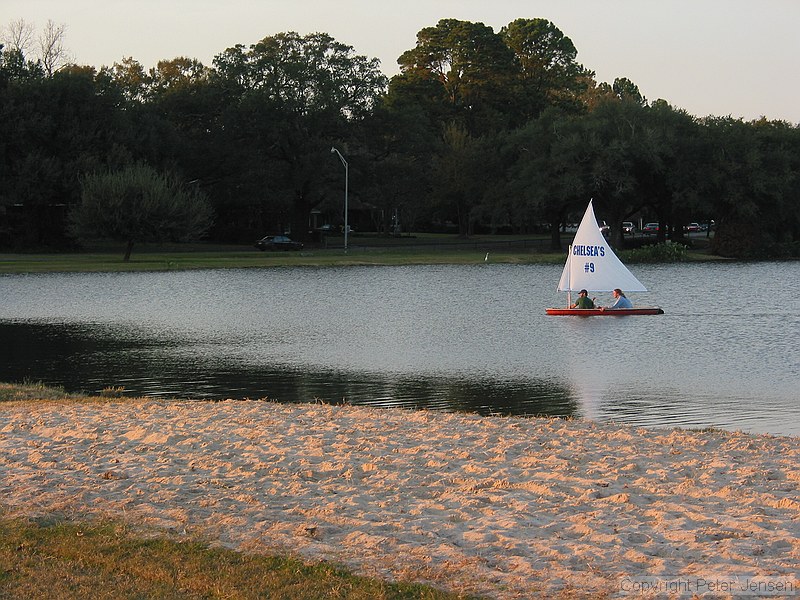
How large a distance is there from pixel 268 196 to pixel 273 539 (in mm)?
80212

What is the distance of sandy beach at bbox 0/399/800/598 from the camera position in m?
7.51

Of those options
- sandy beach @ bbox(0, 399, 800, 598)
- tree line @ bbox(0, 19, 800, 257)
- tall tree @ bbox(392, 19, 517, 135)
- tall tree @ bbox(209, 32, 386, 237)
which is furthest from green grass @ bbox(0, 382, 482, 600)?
tall tree @ bbox(392, 19, 517, 135)

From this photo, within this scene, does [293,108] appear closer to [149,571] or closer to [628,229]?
[628,229]

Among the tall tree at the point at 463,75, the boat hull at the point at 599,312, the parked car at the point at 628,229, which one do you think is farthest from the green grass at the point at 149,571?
the parked car at the point at 628,229

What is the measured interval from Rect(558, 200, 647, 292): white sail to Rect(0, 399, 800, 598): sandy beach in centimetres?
2512

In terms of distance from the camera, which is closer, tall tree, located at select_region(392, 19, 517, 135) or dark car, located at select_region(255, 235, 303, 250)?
dark car, located at select_region(255, 235, 303, 250)

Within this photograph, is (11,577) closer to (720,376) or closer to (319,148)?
(720,376)

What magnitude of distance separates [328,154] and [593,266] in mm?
51835

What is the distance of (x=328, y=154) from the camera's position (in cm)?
8788

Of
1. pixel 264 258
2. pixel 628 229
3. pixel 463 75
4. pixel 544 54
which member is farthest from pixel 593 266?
pixel 628 229

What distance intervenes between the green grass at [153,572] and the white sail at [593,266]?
31.8m

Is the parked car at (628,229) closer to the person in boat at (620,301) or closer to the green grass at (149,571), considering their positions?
the person in boat at (620,301)

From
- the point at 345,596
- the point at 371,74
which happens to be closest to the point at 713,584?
the point at 345,596

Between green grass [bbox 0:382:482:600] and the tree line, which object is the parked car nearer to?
the tree line
